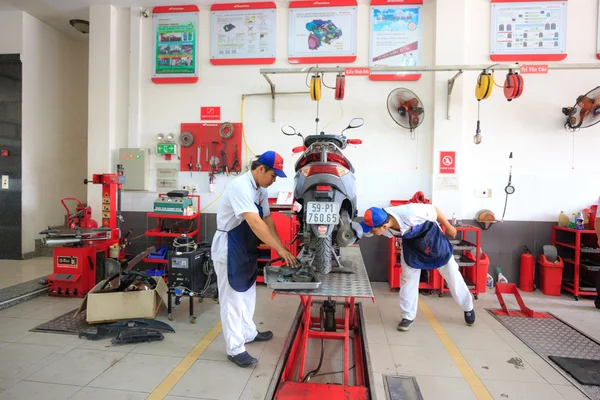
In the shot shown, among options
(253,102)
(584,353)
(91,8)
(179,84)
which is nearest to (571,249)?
(584,353)

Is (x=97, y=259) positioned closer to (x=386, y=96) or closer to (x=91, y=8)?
(x=91, y=8)

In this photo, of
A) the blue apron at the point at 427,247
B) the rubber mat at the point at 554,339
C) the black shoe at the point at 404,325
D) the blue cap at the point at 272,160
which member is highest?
the blue cap at the point at 272,160

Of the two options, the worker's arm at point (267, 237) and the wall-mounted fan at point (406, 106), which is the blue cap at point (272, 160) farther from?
the wall-mounted fan at point (406, 106)

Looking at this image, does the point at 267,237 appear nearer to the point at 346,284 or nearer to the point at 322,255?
the point at 322,255

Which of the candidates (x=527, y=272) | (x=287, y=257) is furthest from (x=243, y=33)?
(x=527, y=272)

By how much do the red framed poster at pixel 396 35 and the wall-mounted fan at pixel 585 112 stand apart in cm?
211

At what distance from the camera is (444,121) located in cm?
471

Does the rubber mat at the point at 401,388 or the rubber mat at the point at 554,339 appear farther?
the rubber mat at the point at 554,339

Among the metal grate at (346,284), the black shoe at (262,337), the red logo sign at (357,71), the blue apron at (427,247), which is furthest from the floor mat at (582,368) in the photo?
the red logo sign at (357,71)

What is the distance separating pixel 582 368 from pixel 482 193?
270cm

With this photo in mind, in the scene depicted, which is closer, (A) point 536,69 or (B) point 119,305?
(B) point 119,305

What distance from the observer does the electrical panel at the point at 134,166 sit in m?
5.11

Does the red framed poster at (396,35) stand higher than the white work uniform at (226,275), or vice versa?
the red framed poster at (396,35)

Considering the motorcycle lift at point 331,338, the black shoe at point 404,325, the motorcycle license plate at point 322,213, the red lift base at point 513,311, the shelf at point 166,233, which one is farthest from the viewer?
the shelf at point 166,233
